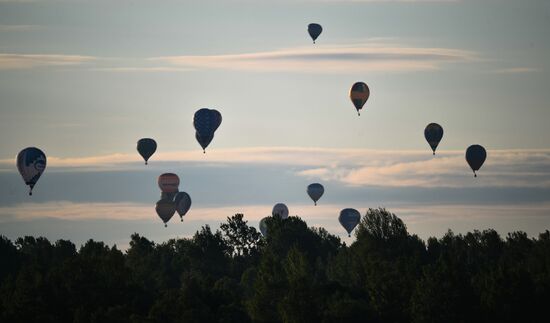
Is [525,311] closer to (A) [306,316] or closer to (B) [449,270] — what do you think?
(B) [449,270]

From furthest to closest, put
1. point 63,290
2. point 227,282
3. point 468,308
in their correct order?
point 227,282 < point 63,290 < point 468,308

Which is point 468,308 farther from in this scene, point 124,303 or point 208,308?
point 124,303

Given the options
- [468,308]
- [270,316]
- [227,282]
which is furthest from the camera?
[227,282]

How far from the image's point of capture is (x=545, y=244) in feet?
649

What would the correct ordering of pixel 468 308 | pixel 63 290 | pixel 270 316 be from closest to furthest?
pixel 468 308 < pixel 270 316 < pixel 63 290

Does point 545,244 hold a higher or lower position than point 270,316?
higher

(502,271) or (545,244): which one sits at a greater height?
(545,244)

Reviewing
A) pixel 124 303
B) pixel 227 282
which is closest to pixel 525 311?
pixel 124 303

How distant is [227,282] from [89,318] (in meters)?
43.0

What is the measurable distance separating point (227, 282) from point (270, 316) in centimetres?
4241

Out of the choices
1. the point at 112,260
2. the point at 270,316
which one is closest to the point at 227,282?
the point at 112,260

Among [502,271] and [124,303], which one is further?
[124,303]

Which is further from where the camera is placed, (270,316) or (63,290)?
(63,290)

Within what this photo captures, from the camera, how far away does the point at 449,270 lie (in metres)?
144
